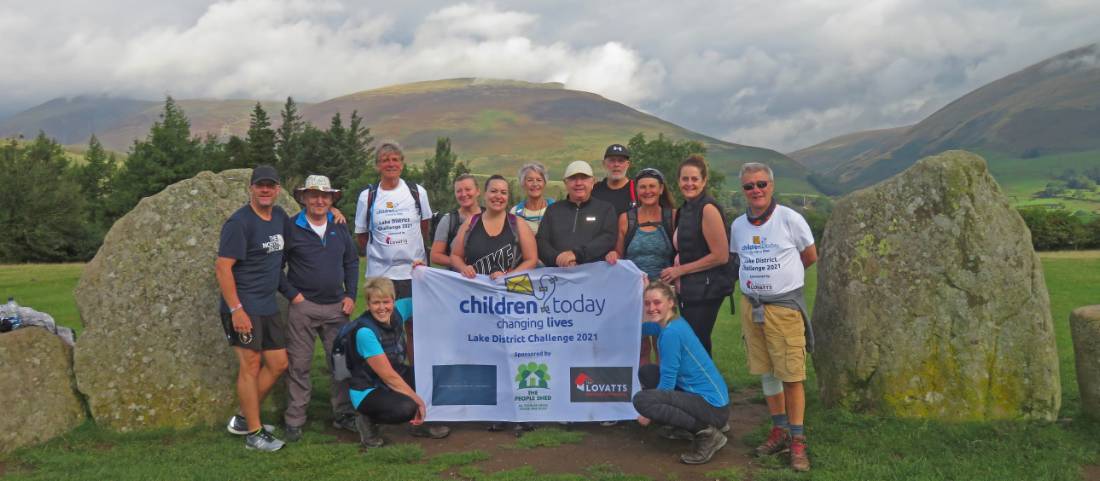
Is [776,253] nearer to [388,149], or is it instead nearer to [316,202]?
[388,149]

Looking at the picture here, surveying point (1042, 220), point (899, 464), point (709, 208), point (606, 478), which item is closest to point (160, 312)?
point (606, 478)

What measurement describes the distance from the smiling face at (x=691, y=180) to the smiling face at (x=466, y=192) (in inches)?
98.3

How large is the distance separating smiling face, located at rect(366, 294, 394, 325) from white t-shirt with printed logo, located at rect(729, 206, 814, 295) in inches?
144

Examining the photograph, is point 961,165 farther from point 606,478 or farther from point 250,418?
point 250,418

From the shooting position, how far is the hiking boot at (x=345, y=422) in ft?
27.3

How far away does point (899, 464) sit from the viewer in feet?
22.4

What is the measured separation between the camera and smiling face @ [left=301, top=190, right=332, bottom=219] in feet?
26.1

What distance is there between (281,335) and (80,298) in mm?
2578

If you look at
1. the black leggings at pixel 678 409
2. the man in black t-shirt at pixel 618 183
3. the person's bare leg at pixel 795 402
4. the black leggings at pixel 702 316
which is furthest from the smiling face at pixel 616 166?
the person's bare leg at pixel 795 402

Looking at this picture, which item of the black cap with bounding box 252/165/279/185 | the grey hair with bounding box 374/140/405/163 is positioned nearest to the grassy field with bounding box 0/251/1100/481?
the black cap with bounding box 252/165/279/185

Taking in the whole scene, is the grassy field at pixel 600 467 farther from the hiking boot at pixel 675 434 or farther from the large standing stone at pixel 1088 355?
the hiking boot at pixel 675 434

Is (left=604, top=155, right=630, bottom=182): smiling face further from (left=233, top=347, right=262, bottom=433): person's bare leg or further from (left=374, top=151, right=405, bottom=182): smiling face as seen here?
(left=233, top=347, right=262, bottom=433): person's bare leg

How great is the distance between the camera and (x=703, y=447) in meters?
7.20

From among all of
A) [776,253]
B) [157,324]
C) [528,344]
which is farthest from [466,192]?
[157,324]
